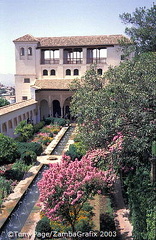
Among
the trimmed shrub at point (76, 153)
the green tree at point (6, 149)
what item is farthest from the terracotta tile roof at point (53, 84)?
the green tree at point (6, 149)

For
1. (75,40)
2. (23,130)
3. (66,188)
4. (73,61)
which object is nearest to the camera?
(66,188)

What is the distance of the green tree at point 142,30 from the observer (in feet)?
75.1

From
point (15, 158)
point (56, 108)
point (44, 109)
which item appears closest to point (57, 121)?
point (56, 108)

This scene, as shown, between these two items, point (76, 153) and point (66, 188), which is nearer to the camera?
point (66, 188)

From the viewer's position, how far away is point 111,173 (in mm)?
10734

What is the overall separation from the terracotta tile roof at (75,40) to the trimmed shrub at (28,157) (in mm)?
20706

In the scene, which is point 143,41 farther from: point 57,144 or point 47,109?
point 47,109

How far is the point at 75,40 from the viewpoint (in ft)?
119

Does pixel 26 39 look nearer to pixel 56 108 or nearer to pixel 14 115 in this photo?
pixel 56 108

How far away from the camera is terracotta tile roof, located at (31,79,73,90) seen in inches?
1340

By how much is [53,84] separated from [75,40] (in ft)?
22.3

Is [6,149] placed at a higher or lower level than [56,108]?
lower

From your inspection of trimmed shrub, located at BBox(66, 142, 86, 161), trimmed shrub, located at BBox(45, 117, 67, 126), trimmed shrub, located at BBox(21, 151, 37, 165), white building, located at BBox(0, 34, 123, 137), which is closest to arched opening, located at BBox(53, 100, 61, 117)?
white building, located at BBox(0, 34, 123, 137)

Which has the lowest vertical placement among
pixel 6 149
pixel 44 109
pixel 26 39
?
pixel 6 149
